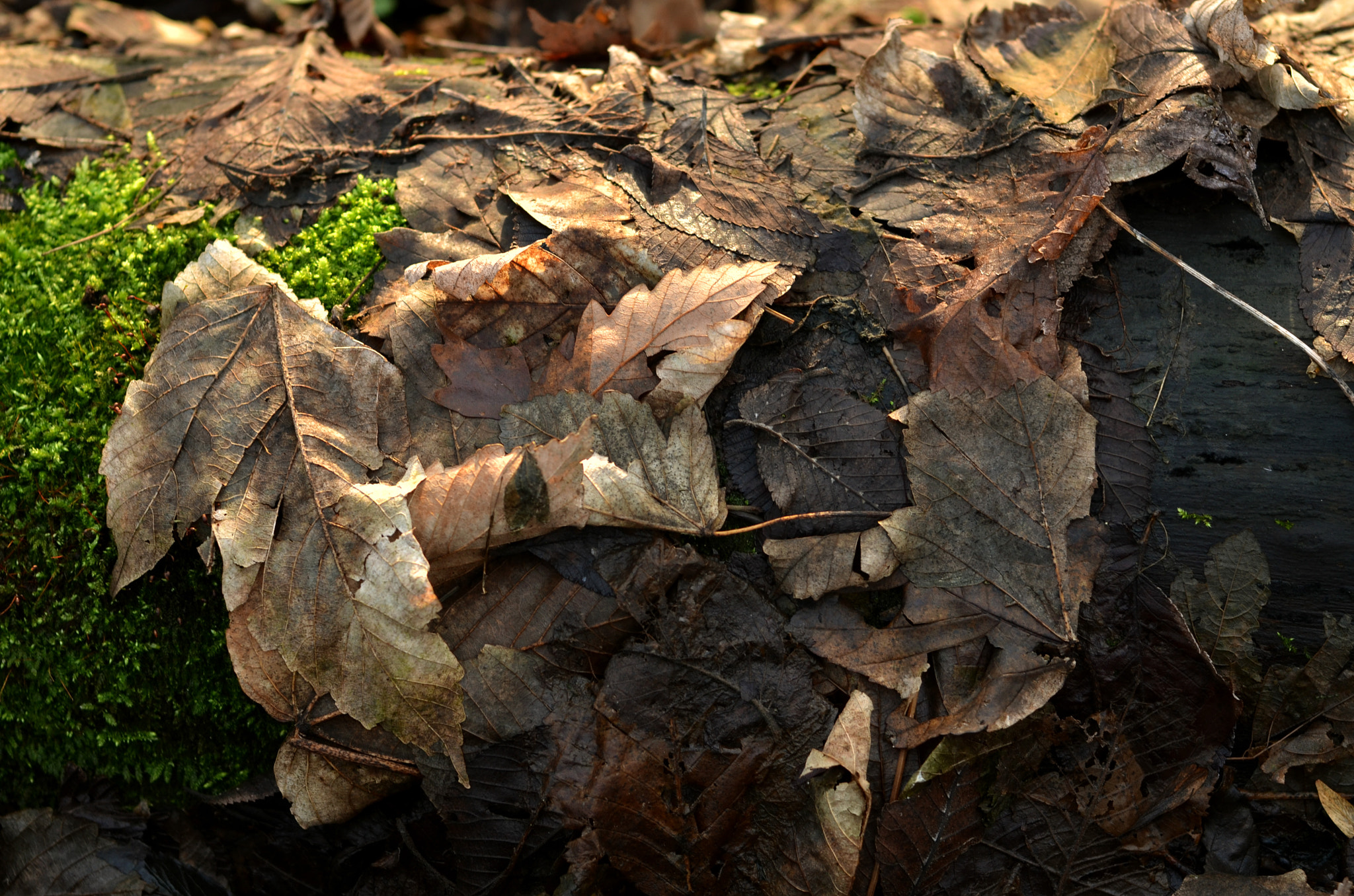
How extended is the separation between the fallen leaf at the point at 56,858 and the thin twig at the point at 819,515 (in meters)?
2.00

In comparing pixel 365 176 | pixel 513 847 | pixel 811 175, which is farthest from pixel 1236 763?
pixel 365 176

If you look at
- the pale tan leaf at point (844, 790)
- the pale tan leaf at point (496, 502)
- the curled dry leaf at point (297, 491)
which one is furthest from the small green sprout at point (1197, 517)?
the curled dry leaf at point (297, 491)

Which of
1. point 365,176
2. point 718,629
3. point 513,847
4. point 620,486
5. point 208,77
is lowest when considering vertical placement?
point 513,847

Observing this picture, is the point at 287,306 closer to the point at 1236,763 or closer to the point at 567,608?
the point at 567,608

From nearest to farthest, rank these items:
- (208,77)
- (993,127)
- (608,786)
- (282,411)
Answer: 1. (608,786)
2. (282,411)
3. (993,127)
4. (208,77)

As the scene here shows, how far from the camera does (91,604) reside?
2.19 meters

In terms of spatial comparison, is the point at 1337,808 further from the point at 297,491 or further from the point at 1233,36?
the point at 297,491

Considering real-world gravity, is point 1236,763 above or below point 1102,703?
below

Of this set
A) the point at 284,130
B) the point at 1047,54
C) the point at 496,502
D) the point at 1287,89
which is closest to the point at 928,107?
the point at 1047,54

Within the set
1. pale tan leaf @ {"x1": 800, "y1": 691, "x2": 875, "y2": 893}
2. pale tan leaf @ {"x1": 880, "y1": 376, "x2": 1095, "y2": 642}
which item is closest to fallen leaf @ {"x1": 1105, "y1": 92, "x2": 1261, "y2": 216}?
pale tan leaf @ {"x1": 880, "y1": 376, "x2": 1095, "y2": 642}

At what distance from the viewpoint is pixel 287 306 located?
227 cm

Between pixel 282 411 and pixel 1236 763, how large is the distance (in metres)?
2.70

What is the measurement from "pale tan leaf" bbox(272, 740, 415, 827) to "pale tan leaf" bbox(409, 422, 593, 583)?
53 centimetres

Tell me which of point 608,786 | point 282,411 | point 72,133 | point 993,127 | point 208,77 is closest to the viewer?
point 608,786
